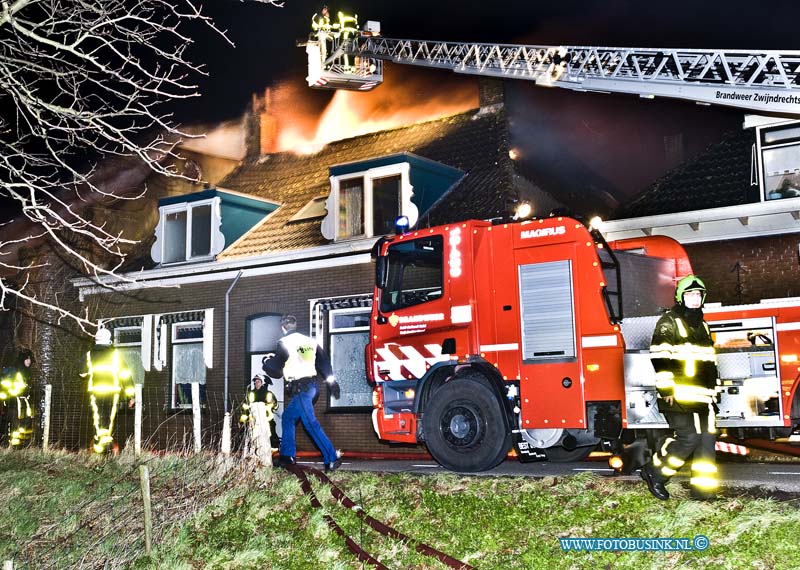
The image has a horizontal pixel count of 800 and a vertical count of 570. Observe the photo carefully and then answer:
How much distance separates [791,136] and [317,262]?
26.8ft

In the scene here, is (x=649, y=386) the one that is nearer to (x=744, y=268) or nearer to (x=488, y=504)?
(x=488, y=504)

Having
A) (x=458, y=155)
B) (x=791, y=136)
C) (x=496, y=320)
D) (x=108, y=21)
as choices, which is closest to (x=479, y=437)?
(x=496, y=320)

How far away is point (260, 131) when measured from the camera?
21.5 meters

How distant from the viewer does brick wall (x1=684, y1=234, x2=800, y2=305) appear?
12094 millimetres

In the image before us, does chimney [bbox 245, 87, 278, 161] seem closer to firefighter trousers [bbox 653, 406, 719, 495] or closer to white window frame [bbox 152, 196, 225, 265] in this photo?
white window frame [bbox 152, 196, 225, 265]

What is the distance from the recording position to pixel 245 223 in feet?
60.3

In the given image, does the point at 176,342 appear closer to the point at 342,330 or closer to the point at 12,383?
the point at 12,383

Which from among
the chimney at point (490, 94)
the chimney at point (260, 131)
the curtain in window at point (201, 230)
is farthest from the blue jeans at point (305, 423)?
the chimney at point (260, 131)

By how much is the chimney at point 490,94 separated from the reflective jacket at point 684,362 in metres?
10.00

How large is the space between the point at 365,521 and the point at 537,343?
258 cm

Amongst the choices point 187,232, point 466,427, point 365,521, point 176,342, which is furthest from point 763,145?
point 176,342

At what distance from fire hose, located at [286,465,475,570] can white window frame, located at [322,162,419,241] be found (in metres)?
6.70

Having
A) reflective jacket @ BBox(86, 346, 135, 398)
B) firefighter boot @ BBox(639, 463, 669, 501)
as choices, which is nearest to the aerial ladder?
firefighter boot @ BBox(639, 463, 669, 501)

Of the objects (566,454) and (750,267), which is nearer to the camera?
(566,454)
